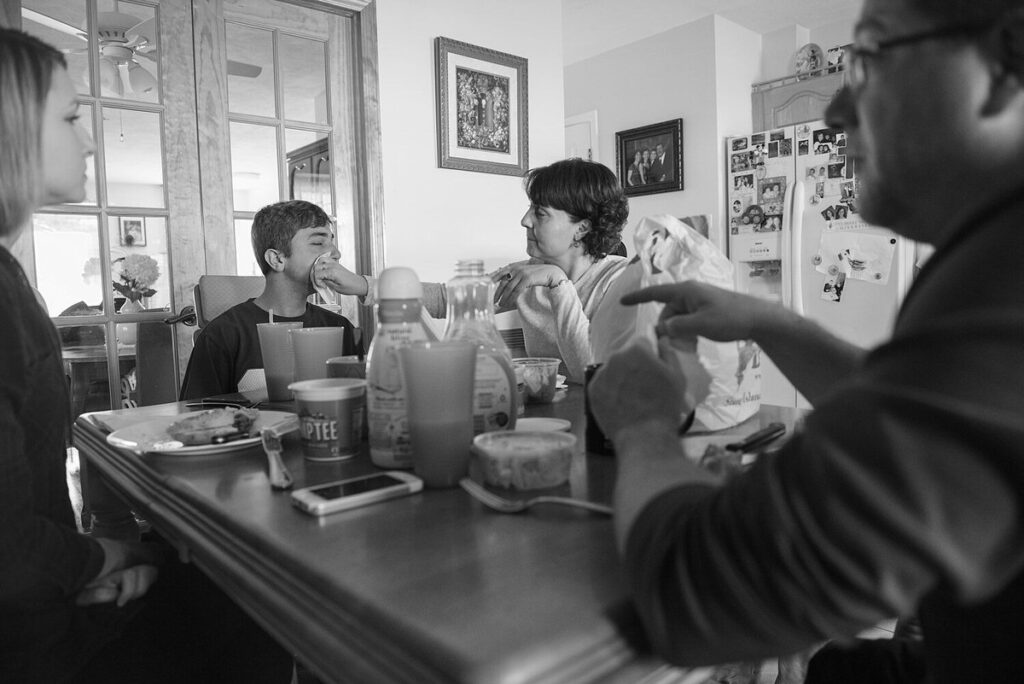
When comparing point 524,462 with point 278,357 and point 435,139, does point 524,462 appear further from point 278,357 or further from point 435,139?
point 435,139

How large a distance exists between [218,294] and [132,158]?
68 centimetres

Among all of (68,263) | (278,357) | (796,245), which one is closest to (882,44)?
(278,357)

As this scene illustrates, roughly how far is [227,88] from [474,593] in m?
2.74

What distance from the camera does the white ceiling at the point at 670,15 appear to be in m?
4.32

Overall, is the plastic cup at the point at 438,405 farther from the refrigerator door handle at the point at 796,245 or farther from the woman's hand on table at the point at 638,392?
the refrigerator door handle at the point at 796,245

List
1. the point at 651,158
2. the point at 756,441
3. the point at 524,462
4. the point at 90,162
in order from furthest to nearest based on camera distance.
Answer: the point at 651,158 → the point at 90,162 → the point at 756,441 → the point at 524,462

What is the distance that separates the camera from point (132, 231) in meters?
2.60

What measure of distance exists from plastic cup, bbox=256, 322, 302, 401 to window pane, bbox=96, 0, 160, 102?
1.68 meters

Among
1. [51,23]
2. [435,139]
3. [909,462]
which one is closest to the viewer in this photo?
[909,462]

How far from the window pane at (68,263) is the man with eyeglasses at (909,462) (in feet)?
8.38

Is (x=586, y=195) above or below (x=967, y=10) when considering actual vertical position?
above

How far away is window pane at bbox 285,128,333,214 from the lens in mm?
2900

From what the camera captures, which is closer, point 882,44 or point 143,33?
point 882,44

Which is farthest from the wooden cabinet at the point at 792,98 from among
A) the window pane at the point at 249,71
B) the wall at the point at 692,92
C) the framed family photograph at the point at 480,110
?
the window pane at the point at 249,71
